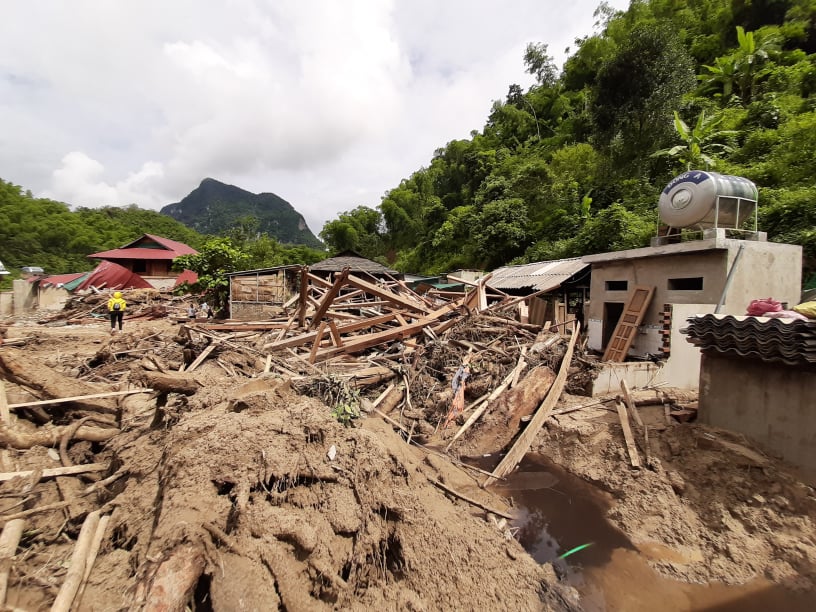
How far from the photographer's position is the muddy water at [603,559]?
3.44m

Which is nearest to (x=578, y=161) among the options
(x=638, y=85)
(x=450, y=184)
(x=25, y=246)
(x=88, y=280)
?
(x=638, y=85)

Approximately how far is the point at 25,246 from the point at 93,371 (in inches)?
1898

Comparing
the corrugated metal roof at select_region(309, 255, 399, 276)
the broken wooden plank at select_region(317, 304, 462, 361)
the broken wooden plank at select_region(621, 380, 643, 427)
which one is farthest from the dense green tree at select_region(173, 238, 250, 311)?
the broken wooden plank at select_region(621, 380, 643, 427)

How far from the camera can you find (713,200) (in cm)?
768

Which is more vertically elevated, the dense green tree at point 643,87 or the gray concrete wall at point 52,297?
the dense green tree at point 643,87

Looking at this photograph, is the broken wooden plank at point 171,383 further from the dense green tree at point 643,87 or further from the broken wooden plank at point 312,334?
the dense green tree at point 643,87

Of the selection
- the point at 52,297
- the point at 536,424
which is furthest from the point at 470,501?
the point at 52,297

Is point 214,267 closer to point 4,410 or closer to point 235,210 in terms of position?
point 4,410

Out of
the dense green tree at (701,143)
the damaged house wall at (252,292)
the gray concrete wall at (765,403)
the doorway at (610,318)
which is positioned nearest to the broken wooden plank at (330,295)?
the gray concrete wall at (765,403)

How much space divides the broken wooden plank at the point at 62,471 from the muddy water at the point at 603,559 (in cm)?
474

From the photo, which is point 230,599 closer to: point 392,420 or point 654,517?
point 392,420

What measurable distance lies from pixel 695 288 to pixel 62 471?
10.9 m

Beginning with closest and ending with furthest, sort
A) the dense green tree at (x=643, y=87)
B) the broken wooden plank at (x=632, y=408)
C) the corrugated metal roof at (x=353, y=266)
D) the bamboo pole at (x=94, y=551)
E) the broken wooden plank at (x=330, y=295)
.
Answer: the bamboo pole at (x=94, y=551) → the broken wooden plank at (x=632, y=408) → the broken wooden plank at (x=330, y=295) → the dense green tree at (x=643, y=87) → the corrugated metal roof at (x=353, y=266)

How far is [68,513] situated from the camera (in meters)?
3.04
